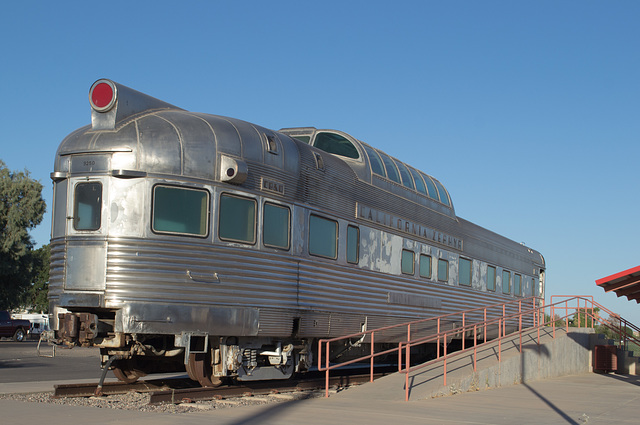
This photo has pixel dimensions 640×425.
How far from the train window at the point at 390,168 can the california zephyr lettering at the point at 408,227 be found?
95 cm

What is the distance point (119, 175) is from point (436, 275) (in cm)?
947

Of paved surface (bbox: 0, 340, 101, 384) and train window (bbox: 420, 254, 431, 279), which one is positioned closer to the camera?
paved surface (bbox: 0, 340, 101, 384)

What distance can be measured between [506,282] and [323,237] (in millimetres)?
11914

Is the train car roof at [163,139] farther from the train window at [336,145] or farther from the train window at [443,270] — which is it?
the train window at [443,270]

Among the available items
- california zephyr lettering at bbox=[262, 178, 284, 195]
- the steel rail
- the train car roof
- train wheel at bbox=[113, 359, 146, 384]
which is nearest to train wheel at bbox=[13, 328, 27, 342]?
the steel rail

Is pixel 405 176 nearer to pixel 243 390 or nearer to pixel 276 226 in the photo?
pixel 276 226

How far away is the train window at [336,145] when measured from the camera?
14734 mm

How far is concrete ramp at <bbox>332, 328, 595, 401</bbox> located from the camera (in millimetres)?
12023

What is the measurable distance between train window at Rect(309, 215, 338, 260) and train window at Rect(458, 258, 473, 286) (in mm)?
6876

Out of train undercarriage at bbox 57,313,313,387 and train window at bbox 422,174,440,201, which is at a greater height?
train window at bbox 422,174,440,201

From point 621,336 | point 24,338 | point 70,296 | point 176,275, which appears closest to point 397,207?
point 176,275

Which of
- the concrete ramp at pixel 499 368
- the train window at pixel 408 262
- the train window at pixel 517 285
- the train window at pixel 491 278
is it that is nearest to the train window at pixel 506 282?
the train window at pixel 517 285

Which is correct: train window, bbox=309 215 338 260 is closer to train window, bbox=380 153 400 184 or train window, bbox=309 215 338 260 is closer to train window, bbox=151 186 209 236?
train window, bbox=151 186 209 236

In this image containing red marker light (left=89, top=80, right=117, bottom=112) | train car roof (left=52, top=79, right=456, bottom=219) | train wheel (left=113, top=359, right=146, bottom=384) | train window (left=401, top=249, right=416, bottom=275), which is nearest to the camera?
train car roof (left=52, top=79, right=456, bottom=219)
